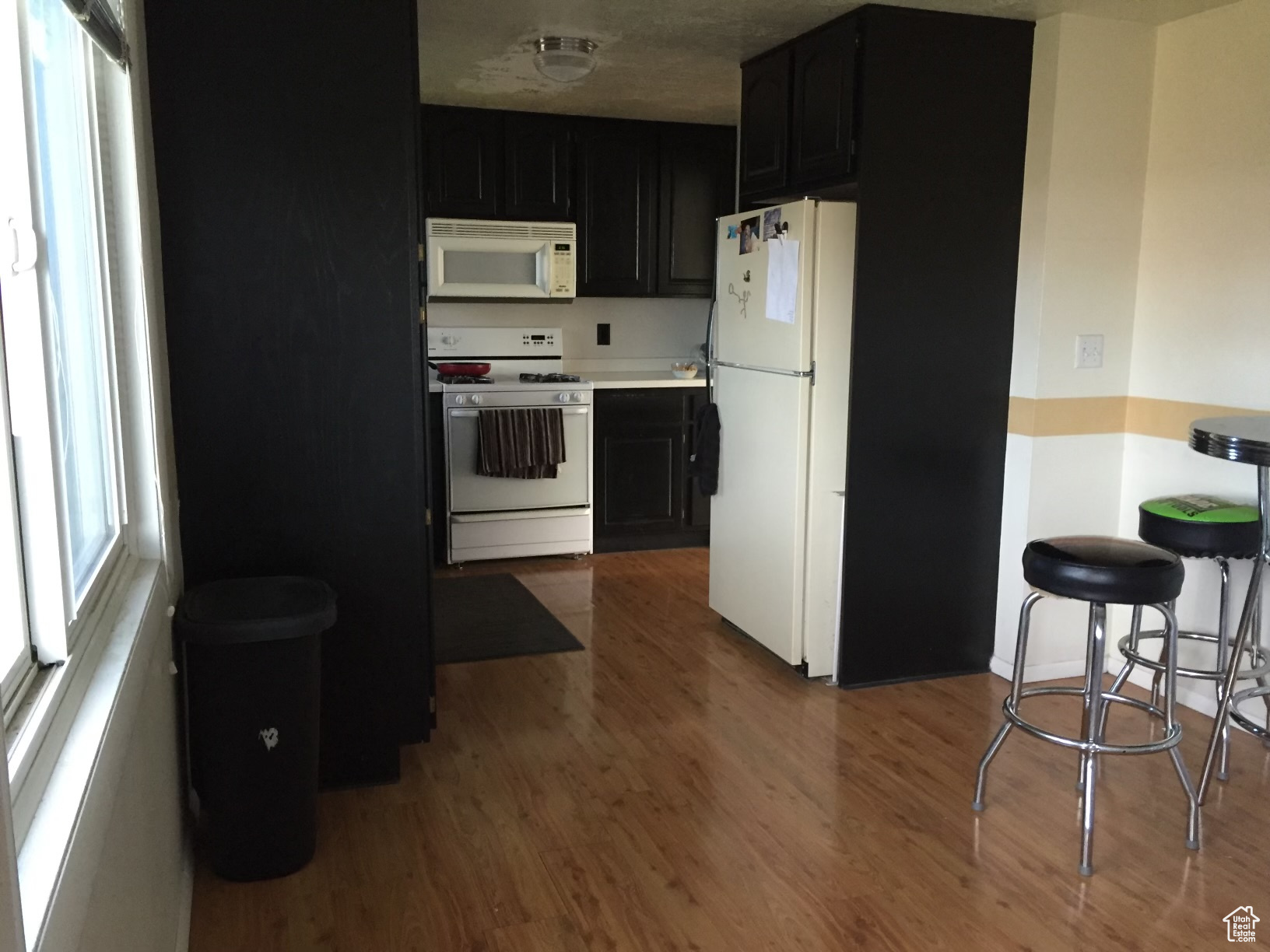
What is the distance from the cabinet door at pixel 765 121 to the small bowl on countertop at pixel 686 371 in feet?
5.27

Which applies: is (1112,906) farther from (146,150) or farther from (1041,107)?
(146,150)

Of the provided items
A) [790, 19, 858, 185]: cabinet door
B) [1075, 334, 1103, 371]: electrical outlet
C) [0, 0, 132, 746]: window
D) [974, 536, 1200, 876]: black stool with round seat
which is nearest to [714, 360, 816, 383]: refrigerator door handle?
[790, 19, 858, 185]: cabinet door

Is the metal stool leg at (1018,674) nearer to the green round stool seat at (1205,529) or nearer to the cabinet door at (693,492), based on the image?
the green round stool seat at (1205,529)

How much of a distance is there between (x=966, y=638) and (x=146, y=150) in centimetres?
288

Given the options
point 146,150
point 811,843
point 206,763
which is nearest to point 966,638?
point 811,843

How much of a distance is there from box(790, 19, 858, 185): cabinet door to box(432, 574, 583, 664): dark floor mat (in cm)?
190

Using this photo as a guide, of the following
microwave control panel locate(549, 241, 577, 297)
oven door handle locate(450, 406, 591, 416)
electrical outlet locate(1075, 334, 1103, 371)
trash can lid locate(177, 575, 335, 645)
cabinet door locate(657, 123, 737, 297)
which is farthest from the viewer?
cabinet door locate(657, 123, 737, 297)

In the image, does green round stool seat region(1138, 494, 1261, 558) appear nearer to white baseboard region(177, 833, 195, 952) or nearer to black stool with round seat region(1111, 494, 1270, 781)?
black stool with round seat region(1111, 494, 1270, 781)

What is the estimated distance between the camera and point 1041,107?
3.33m

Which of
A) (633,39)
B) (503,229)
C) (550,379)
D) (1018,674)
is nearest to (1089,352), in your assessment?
(1018,674)

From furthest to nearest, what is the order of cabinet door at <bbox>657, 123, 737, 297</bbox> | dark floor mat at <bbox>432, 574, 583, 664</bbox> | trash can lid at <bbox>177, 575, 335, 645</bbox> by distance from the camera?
cabinet door at <bbox>657, 123, 737, 297</bbox>
dark floor mat at <bbox>432, 574, 583, 664</bbox>
trash can lid at <bbox>177, 575, 335, 645</bbox>

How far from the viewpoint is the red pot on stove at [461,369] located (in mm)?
5051

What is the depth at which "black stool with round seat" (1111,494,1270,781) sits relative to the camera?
110 inches

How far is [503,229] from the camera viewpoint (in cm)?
509
